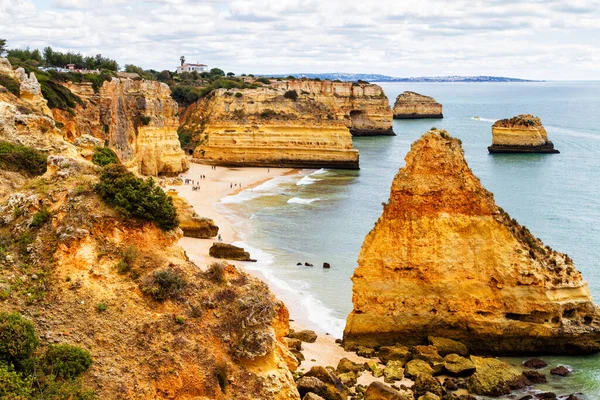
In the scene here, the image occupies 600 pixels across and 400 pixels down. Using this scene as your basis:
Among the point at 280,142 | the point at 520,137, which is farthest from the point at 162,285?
the point at 520,137

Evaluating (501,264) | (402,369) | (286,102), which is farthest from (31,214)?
(286,102)

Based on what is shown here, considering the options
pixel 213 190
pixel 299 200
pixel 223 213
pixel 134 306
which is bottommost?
pixel 223 213

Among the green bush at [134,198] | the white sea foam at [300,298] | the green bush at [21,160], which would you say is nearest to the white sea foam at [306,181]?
the white sea foam at [300,298]

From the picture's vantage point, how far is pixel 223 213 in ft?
171

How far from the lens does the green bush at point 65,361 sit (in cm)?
1301

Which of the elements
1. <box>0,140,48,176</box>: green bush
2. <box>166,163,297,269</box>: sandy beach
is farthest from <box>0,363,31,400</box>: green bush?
<box>166,163,297,269</box>: sandy beach

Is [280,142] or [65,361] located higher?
[280,142]

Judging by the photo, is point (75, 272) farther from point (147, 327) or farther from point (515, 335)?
point (515, 335)

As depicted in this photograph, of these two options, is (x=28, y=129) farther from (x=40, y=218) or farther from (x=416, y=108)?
(x=416, y=108)

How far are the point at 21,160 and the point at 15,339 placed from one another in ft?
40.4

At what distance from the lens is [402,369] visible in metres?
22.3

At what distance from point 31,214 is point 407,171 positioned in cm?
1209

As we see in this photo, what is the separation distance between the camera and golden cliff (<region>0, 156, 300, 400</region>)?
45.6ft

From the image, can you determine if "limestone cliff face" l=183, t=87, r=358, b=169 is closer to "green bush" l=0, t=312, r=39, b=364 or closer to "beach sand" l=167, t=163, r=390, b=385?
"beach sand" l=167, t=163, r=390, b=385
